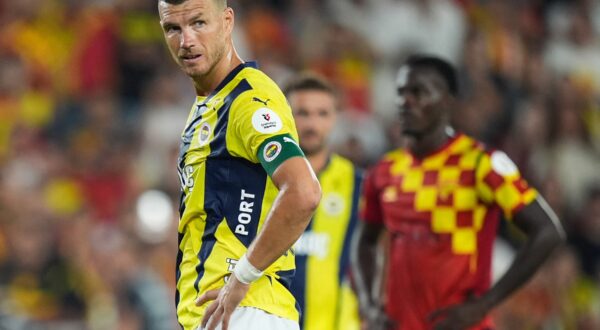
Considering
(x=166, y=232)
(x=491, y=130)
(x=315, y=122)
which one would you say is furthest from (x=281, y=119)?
(x=491, y=130)

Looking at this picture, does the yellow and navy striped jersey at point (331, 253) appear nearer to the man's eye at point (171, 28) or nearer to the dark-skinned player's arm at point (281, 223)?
the man's eye at point (171, 28)

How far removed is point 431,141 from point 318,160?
938mm

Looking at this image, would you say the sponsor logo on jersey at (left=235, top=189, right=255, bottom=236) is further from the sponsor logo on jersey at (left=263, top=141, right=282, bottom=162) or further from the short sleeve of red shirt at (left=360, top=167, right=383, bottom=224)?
the short sleeve of red shirt at (left=360, top=167, right=383, bottom=224)

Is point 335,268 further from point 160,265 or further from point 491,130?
point 491,130

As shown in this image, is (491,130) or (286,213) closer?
(286,213)

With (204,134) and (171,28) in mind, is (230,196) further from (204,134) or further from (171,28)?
(171,28)

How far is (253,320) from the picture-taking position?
4.04 meters

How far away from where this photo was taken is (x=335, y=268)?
685 cm

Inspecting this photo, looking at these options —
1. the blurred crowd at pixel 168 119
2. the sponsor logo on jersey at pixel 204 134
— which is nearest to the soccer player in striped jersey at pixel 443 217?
the sponsor logo on jersey at pixel 204 134

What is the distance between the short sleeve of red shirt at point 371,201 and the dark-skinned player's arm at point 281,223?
276 cm

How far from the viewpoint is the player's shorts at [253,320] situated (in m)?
4.01

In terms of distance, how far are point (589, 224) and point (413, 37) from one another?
3078 millimetres

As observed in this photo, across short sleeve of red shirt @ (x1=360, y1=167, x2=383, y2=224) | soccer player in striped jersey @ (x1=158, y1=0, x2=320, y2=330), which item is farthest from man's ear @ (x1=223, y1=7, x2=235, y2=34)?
short sleeve of red shirt @ (x1=360, y1=167, x2=383, y2=224)

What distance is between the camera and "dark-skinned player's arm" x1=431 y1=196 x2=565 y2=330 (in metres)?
5.76
